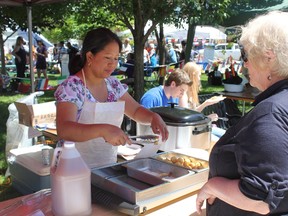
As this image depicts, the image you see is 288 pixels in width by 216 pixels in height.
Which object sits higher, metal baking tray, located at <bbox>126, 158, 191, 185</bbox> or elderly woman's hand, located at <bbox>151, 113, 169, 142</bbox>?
elderly woman's hand, located at <bbox>151, 113, 169, 142</bbox>

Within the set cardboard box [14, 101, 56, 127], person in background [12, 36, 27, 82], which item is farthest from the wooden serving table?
person in background [12, 36, 27, 82]

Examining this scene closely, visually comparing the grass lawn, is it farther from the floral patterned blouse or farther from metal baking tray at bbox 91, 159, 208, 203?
metal baking tray at bbox 91, 159, 208, 203

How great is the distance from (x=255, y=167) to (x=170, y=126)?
1039 millimetres

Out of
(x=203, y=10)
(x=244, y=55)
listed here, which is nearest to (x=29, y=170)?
(x=244, y=55)

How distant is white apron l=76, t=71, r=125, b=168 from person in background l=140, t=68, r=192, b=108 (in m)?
1.18

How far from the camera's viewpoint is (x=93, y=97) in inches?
68.2

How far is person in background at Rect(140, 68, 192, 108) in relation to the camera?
2916 mm

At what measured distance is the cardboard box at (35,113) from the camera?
2795 millimetres

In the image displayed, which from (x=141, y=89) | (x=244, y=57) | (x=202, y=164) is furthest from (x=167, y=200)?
(x=141, y=89)

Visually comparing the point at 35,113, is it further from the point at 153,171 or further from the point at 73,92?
the point at 153,171

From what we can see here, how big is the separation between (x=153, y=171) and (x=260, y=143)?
28.8 inches

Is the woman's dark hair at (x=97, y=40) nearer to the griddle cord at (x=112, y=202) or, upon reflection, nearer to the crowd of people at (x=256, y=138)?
the crowd of people at (x=256, y=138)

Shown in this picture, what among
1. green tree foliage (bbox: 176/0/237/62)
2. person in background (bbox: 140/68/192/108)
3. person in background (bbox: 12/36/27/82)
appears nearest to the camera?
person in background (bbox: 140/68/192/108)

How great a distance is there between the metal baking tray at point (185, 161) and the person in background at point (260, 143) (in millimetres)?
449
